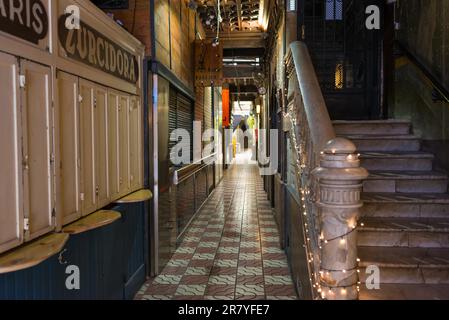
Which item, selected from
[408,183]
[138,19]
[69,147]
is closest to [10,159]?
[69,147]

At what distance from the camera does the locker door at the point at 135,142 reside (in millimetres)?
4516

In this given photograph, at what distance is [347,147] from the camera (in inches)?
88.5

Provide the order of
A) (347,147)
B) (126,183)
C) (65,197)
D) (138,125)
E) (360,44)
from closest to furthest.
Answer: (347,147) < (65,197) < (126,183) < (138,125) < (360,44)

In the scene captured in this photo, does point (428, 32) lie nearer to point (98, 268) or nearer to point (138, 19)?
point (138, 19)

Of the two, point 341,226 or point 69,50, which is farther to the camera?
point 69,50

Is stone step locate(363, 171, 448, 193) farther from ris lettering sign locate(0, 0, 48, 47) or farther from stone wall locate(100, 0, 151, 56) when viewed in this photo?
ris lettering sign locate(0, 0, 48, 47)

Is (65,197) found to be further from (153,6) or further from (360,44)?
(360,44)

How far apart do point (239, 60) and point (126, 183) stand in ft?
38.2

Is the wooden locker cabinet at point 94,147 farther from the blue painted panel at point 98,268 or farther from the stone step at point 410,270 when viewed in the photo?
the stone step at point 410,270

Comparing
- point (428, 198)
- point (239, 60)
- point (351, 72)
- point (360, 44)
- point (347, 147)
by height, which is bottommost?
point (428, 198)

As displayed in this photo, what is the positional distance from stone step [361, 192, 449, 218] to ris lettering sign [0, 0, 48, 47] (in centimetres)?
308

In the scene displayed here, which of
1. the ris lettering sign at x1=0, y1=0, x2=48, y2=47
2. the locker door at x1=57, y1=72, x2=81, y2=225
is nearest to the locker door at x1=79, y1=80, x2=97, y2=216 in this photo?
the locker door at x1=57, y1=72, x2=81, y2=225

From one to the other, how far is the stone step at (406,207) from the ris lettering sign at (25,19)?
10.1 ft

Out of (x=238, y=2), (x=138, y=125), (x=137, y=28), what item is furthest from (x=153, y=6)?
(x=238, y=2)
